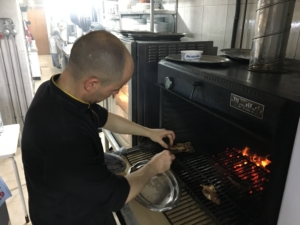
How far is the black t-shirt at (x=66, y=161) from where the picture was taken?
2.14 ft

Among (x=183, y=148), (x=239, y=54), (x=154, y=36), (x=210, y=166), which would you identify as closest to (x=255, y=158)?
(x=210, y=166)

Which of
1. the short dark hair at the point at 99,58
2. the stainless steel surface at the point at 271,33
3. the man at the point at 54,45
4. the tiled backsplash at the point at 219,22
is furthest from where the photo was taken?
the man at the point at 54,45

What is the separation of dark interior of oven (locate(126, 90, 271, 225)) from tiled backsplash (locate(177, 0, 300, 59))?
0.62m

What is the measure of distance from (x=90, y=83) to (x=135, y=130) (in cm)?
47

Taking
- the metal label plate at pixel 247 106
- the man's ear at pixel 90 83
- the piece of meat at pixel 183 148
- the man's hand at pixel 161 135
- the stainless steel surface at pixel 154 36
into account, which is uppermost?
the stainless steel surface at pixel 154 36

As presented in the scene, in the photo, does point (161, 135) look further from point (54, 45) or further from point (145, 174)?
point (54, 45)

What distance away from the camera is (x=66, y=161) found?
641mm

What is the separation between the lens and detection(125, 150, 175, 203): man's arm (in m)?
0.75

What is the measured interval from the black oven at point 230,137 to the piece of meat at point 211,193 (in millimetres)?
14

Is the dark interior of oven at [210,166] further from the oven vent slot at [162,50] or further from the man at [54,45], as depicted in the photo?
the man at [54,45]

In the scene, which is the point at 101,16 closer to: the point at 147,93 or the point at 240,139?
the point at 147,93

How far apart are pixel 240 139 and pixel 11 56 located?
2.67m

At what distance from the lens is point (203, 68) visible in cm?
87

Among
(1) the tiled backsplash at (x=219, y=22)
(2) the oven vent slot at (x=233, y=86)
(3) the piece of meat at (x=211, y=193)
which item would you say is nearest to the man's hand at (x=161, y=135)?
(3) the piece of meat at (x=211, y=193)
